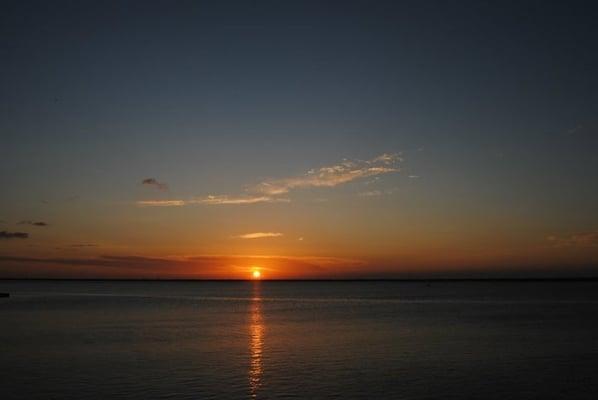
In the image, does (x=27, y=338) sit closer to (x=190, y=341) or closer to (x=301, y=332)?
(x=190, y=341)

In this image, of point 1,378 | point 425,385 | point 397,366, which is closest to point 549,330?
point 397,366

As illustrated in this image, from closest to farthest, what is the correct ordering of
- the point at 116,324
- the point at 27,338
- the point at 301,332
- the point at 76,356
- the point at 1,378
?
the point at 1,378 < the point at 76,356 < the point at 27,338 < the point at 301,332 < the point at 116,324

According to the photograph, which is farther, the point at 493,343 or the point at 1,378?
the point at 493,343

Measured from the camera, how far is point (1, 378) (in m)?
33.2

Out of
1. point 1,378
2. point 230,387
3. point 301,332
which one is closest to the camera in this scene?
point 230,387

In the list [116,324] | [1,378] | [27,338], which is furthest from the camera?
[116,324]

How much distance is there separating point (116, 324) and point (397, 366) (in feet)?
145

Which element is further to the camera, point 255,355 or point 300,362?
point 255,355

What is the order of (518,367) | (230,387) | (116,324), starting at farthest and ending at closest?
(116,324) < (518,367) < (230,387)

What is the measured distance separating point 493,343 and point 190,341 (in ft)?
87.8

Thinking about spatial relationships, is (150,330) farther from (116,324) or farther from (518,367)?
(518,367)

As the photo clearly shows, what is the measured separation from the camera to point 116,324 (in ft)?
232

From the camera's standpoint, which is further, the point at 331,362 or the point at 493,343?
the point at 493,343

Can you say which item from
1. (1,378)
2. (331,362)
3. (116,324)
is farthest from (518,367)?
(116,324)
